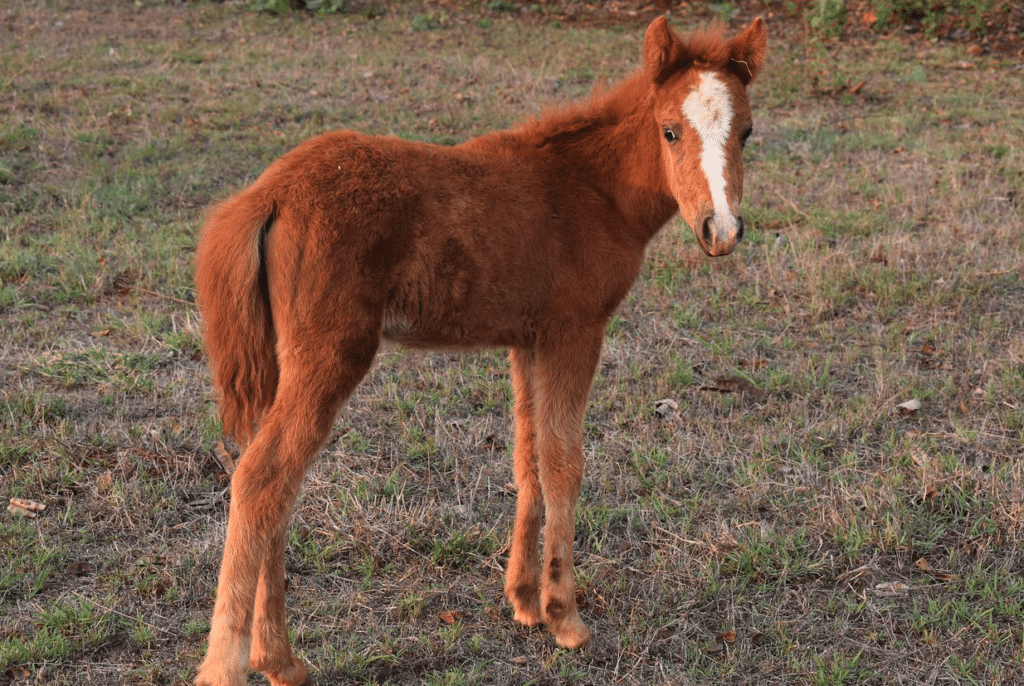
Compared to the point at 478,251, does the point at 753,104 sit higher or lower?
lower

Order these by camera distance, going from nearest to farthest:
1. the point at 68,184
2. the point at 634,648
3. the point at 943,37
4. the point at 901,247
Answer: the point at 634,648 < the point at 901,247 < the point at 68,184 < the point at 943,37

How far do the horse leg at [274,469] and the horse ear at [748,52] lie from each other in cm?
170

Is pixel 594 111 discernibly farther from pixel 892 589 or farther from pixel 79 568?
A: pixel 79 568

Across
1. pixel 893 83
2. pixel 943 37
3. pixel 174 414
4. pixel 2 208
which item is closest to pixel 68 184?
pixel 2 208

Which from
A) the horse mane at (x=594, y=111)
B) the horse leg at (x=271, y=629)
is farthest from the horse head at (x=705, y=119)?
the horse leg at (x=271, y=629)

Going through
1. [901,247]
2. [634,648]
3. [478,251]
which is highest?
[478,251]

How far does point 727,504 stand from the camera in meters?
4.29

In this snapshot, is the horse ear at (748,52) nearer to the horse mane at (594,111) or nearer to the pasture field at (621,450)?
the horse mane at (594,111)

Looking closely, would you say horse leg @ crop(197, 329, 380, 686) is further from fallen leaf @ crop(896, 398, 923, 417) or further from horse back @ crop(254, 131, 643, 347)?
fallen leaf @ crop(896, 398, 923, 417)

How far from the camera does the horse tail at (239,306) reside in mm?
2982

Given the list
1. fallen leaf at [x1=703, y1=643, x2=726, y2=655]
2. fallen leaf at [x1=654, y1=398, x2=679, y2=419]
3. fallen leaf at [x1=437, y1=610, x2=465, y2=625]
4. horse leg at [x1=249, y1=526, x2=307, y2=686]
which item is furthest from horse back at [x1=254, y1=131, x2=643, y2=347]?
fallen leaf at [x1=654, y1=398, x2=679, y2=419]

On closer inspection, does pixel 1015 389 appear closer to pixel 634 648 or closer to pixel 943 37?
pixel 634 648

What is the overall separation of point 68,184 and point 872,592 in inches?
248

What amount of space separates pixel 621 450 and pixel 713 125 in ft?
6.17
